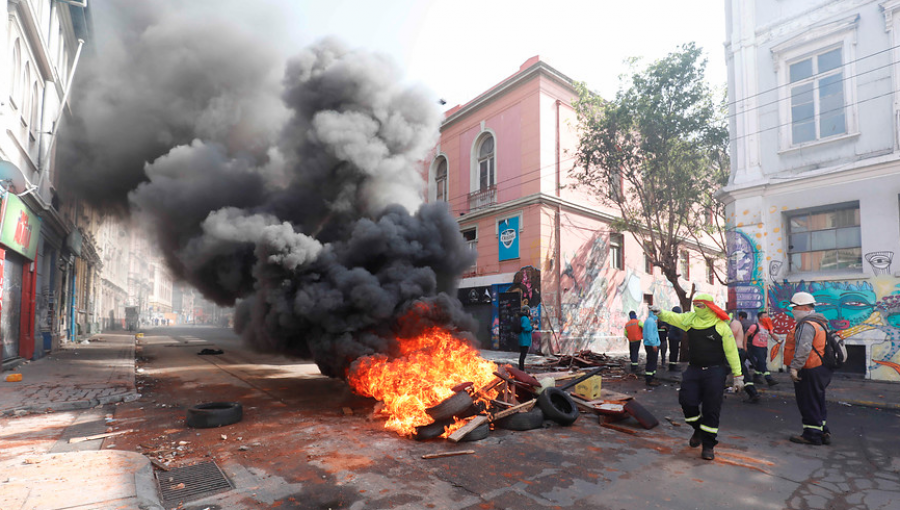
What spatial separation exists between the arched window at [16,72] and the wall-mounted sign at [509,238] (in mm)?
15105

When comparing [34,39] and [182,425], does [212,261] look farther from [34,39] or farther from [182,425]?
[34,39]

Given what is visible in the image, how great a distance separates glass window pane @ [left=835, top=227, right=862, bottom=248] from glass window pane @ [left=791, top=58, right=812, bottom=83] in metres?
4.12

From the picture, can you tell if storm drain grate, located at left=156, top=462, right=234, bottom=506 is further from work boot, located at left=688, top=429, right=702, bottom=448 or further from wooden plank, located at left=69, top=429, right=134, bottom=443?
work boot, located at left=688, top=429, right=702, bottom=448

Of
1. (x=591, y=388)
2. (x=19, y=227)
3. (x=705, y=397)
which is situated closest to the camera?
(x=705, y=397)

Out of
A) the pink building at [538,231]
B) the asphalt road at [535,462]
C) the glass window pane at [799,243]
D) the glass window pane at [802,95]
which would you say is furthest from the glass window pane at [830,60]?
the asphalt road at [535,462]

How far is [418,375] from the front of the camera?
6.94 m

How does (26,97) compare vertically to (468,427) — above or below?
above

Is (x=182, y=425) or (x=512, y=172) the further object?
(x=512, y=172)

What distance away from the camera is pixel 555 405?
7043 millimetres

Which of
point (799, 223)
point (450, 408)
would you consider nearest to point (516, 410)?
point (450, 408)

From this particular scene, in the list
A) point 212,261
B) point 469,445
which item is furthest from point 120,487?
point 212,261

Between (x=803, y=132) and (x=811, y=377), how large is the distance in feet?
29.0

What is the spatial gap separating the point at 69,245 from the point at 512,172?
1740 centimetres

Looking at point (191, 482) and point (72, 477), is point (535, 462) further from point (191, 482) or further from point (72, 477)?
point (72, 477)
